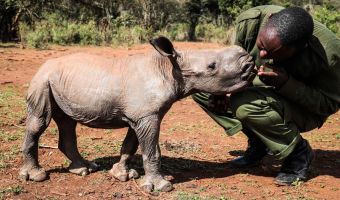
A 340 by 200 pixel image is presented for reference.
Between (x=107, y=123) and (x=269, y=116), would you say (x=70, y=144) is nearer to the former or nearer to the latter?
(x=107, y=123)

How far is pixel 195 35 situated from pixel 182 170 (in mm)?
23420

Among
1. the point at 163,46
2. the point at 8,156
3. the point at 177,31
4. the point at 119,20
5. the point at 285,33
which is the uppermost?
the point at 285,33

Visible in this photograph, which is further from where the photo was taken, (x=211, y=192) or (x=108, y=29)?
(x=108, y=29)

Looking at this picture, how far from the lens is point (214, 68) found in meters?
4.19

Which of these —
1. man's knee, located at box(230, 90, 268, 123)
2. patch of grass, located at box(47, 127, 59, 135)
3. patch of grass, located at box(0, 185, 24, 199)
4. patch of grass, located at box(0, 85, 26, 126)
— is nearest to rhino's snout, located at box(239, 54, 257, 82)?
man's knee, located at box(230, 90, 268, 123)

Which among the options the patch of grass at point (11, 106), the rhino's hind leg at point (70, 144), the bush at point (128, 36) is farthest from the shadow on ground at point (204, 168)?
the bush at point (128, 36)

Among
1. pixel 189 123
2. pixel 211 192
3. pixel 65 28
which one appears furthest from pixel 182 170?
pixel 65 28

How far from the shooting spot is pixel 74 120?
15.3ft

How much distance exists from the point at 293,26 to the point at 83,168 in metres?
2.36

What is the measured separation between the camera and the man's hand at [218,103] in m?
4.73

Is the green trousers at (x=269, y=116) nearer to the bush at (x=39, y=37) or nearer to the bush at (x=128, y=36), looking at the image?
the bush at (x=39, y=37)

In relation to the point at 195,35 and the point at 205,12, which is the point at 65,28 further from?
the point at 205,12

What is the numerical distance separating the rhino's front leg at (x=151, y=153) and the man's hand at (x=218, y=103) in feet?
2.71

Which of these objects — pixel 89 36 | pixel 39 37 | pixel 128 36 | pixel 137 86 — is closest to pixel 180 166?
pixel 137 86
